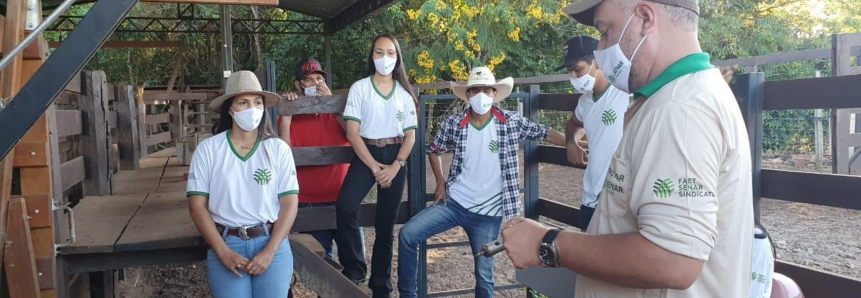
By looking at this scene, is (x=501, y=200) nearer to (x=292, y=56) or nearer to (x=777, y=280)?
(x=777, y=280)

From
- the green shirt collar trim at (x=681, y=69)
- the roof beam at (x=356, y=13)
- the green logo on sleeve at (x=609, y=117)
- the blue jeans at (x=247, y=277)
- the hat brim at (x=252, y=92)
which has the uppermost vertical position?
the roof beam at (x=356, y=13)

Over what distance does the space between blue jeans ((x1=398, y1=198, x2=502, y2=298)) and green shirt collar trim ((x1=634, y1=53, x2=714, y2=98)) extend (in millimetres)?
2747

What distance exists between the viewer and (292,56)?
19562 mm

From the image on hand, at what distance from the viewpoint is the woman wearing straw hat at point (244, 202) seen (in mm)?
3133

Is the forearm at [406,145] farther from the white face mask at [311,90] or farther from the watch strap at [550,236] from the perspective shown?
the watch strap at [550,236]

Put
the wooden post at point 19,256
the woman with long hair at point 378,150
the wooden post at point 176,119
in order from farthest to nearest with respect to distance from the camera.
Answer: the wooden post at point 176,119
the woman with long hair at point 378,150
the wooden post at point 19,256

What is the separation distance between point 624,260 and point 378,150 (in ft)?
9.41

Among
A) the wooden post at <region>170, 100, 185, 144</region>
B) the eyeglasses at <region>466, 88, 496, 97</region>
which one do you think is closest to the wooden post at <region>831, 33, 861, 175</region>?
the eyeglasses at <region>466, 88, 496, 97</region>

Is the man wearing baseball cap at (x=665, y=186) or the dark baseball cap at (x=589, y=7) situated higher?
the dark baseball cap at (x=589, y=7)

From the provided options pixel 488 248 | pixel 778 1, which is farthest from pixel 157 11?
pixel 488 248

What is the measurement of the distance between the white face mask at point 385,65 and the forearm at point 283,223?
116 cm

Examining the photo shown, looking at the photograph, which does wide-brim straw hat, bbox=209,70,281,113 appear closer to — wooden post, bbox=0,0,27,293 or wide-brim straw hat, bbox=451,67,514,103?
wooden post, bbox=0,0,27,293

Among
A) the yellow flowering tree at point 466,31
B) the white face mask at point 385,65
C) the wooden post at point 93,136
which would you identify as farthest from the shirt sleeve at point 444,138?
the yellow flowering tree at point 466,31

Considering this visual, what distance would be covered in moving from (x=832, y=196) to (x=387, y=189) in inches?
96.6
